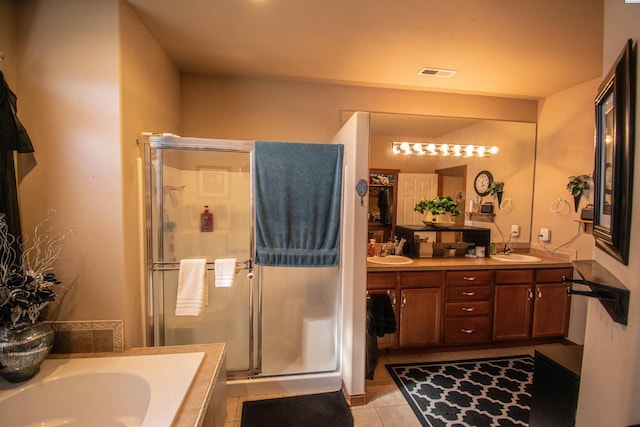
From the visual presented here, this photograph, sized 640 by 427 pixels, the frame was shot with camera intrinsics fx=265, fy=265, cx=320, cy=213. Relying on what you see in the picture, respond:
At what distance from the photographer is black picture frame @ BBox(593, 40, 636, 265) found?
83 cm

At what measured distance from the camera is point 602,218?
3.42ft

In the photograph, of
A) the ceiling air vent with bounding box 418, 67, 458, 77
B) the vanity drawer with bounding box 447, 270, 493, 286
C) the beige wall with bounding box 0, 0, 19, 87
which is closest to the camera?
the beige wall with bounding box 0, 0, 19, 87

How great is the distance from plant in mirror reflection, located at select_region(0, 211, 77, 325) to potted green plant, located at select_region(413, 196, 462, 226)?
2981mm

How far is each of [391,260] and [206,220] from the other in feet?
5.80

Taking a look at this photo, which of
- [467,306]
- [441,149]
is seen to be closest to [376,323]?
[467,306]

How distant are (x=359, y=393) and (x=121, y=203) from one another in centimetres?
200

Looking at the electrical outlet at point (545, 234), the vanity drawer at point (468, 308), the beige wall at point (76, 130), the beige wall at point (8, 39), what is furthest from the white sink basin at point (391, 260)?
the beige wall at point (8, 39)

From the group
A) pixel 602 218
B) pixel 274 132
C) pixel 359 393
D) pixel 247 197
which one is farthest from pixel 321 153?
pixel 359 393

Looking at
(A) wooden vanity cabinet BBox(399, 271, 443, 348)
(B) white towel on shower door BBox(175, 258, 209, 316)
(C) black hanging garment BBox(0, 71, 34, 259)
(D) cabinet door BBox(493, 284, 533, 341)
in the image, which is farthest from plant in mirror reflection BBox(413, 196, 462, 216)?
(C) black hanging garment BBox(0, 71, 34, 259)

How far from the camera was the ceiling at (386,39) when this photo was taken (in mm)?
1608

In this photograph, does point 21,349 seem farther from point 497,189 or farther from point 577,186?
point 577,186

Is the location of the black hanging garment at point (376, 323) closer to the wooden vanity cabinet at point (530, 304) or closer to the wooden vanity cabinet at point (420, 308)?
the wooden vanity cabinet at point (420, 308)

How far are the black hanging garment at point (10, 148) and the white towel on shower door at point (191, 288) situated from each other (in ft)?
2.71

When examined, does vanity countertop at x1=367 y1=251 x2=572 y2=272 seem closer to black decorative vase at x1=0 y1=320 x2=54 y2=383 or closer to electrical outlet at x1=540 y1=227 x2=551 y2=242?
electrical outlet at x1=540 y1=227 x2=551 y2=242
